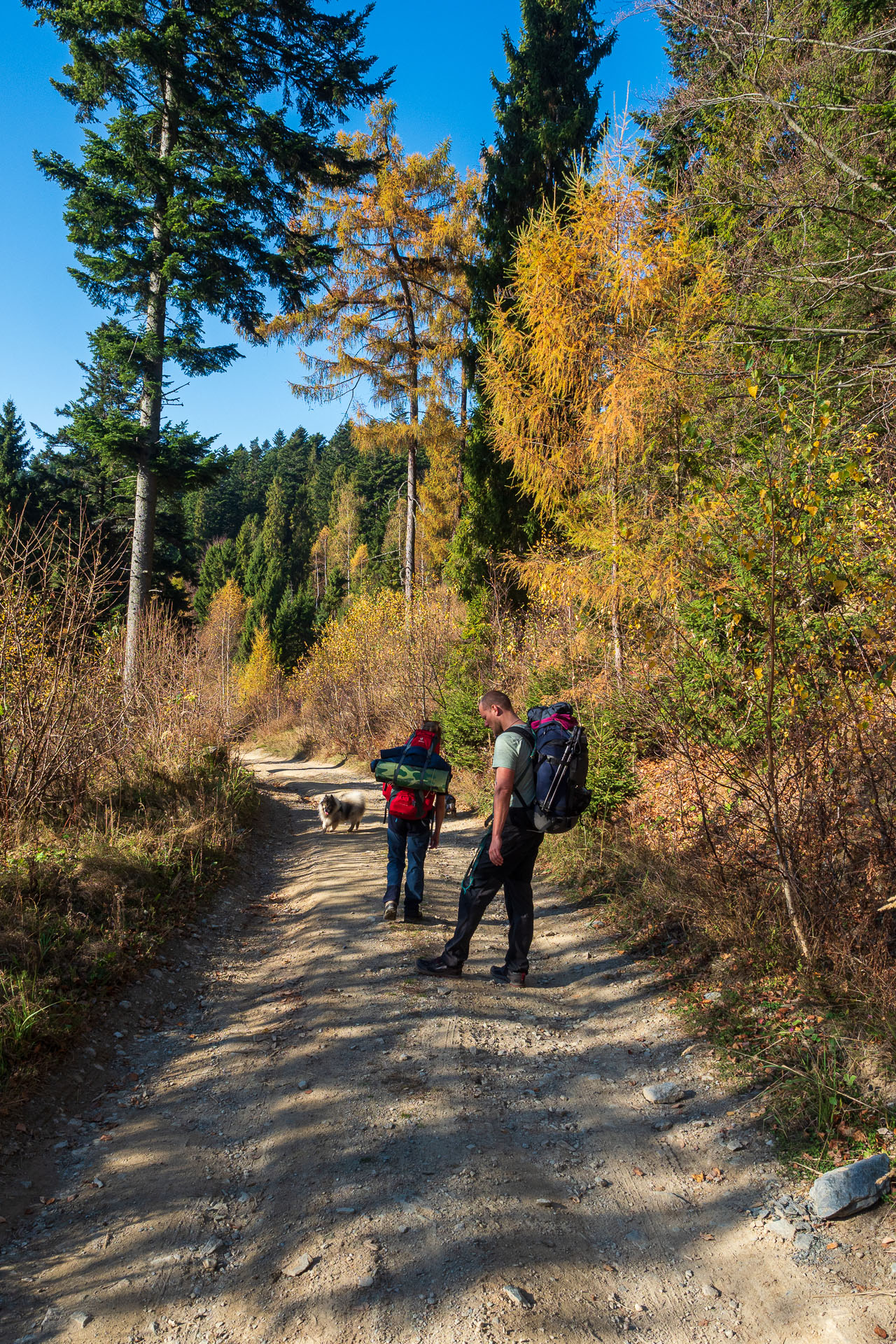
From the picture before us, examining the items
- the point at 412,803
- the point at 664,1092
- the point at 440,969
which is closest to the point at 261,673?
the point at 412,803

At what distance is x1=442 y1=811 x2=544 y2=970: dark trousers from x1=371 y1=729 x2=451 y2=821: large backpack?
0.94 meters

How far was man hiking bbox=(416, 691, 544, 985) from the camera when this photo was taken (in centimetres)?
507

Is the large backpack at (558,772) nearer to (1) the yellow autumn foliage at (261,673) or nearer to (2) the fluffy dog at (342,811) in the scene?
(2) the fluffy dog at (342,811)

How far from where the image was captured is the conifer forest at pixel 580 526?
14.4 ft

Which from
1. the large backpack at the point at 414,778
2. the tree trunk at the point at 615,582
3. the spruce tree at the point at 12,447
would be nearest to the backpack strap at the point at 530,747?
the large backpack at the point at 414,778

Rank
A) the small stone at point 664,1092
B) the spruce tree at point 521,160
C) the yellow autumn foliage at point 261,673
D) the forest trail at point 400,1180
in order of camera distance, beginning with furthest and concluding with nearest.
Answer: the yellow autumn foliage at point 261,673 < the spruce tree at point 521,160 < the small stone at point 664,1092 < the forest trail at point 400,1180

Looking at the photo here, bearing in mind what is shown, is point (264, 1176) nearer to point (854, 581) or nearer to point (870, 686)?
point (870, 686)

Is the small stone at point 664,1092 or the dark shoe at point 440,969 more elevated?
the dark shoe at point 440,969

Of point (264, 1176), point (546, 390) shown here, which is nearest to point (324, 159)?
point (546, 390)

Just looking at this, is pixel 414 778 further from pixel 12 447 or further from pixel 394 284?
pixel 12 447

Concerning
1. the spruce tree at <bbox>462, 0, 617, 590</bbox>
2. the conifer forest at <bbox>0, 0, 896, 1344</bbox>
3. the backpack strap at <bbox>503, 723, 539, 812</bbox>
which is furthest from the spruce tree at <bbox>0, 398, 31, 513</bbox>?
the backpack strap at <bbox>503, 723, 539, 812</bbox>

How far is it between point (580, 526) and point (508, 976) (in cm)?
679

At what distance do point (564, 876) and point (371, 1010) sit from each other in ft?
12.7

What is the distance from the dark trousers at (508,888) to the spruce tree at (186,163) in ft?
26.4
